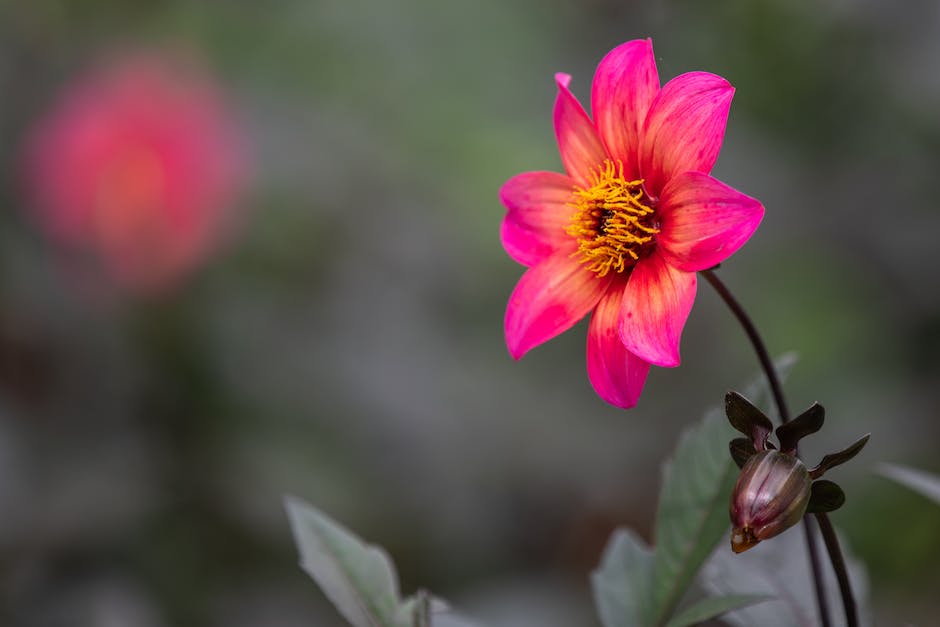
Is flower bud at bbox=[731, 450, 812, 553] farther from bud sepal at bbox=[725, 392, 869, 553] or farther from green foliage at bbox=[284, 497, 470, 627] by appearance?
green foliage at bbox=[284, 497, 470, 627]

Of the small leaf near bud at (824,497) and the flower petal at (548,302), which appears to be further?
the flower petal at (548,302)

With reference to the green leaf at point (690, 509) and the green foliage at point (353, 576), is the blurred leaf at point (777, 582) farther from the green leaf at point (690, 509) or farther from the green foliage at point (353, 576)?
the green foliage at point (353, 576)

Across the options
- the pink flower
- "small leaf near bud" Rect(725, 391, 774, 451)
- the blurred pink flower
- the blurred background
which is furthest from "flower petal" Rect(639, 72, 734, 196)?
the blurred pink flower

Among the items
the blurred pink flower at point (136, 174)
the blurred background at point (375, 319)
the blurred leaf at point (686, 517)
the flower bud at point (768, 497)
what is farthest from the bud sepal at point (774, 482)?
the blurred pink flower at point (136, 174)

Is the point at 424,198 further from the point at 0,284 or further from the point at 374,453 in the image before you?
the point at 0,284

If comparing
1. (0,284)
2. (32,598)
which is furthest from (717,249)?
(0,284)

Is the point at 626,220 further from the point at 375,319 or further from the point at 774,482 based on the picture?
the point at 375,319

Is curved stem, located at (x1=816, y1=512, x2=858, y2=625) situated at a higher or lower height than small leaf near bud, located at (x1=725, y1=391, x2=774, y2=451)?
lower
